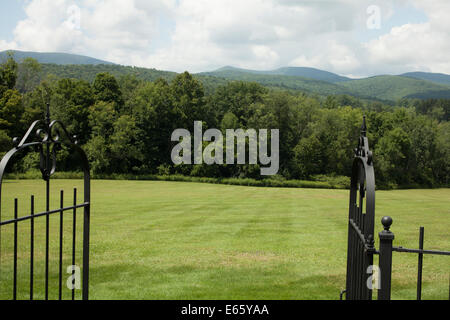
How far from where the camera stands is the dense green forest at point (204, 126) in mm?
47500

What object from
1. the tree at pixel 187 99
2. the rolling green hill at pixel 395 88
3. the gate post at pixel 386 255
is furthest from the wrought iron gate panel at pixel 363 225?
the rolling green hill at pixel 395 88

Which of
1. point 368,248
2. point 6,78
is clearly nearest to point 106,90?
point 6,78

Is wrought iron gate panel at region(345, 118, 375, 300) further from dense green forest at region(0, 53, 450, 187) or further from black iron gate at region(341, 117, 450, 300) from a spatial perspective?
dense green forest at region(0, 53, 450, 187)

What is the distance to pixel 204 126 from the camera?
2146 inches

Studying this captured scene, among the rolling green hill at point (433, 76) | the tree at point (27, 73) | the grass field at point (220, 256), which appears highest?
the rolling green hill at point (433, 76)

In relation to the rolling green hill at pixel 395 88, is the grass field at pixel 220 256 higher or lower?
lower

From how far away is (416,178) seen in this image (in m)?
53.9

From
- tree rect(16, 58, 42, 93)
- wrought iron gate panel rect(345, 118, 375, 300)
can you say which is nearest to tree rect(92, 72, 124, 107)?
tree rect(16, 58, 42, 93)

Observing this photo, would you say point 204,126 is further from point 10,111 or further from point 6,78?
point 6,78

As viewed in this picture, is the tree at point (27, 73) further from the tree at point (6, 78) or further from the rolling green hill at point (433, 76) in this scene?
the rolling green hill at point (433, 76)

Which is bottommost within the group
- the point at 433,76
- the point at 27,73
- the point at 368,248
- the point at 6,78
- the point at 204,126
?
the point at 368,248

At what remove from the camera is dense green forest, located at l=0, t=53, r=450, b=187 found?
47.5 meters
